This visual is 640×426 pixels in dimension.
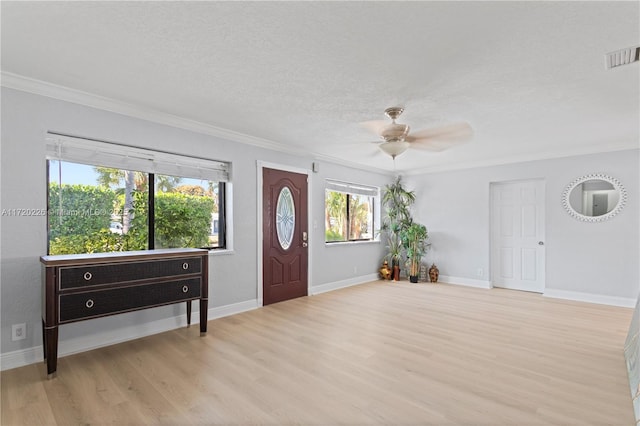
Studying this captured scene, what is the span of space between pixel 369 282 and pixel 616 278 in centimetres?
381

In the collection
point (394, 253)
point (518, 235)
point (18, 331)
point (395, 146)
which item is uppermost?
point (395, 146)

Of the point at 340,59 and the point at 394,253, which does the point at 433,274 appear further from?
the point at 340,59

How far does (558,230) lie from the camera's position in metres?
5.16

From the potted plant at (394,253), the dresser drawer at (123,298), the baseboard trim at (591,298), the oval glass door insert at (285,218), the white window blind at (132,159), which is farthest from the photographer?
the potted plant at (394,253)

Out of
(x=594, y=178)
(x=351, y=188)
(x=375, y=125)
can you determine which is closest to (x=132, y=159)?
(x=375, y=125)

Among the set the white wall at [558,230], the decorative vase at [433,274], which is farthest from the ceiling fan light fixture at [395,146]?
the decorative vase at [433,274]

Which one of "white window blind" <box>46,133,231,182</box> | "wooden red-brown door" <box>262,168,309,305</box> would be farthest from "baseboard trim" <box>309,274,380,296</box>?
"white window blind" <box>46,133,231,182</box>

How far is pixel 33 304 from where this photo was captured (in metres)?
2.74

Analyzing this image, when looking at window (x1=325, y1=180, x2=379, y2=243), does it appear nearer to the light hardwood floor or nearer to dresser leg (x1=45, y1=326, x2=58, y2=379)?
the light hardwood floor

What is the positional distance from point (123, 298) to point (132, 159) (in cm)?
146

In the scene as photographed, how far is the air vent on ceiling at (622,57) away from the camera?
2133mm

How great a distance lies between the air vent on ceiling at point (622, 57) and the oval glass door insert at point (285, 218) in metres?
3.81

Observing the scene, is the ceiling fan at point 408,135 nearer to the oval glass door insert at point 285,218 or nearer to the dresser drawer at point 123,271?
the oval glass door insert at point 285,218

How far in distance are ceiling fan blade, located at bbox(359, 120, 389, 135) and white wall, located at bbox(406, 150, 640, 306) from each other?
323 cm
